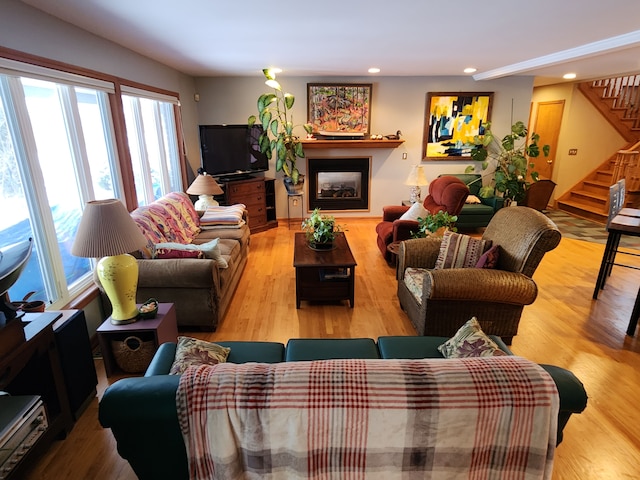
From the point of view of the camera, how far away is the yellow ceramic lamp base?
7.34ft

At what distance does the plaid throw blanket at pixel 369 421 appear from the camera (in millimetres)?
1048

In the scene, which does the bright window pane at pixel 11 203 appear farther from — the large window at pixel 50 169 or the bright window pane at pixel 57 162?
the bright window pane at pixel 57 162

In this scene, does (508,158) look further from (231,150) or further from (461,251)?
(231,150)

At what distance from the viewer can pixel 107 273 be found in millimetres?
2230

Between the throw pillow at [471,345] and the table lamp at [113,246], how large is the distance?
1.83 meters

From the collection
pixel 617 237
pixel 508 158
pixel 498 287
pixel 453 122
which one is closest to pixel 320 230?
pixel 498 287

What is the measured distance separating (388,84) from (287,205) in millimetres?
2532

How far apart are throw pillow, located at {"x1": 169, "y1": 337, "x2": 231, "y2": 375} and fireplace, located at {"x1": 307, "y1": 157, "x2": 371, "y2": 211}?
4.64 meters

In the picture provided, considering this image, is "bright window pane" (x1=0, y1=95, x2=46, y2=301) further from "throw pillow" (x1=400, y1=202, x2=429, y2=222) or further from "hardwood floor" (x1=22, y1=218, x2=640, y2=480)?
"throw pillow" (x1=400, y1=202, x2=429, y2=222)

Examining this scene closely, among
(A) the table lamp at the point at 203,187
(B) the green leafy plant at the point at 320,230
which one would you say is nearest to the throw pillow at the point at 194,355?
(B) the green leafy plant at the point at 320,230

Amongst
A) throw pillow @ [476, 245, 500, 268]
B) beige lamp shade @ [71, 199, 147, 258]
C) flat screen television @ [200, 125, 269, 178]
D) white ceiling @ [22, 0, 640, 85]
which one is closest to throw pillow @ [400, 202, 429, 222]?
throw pillow @ [476, 245, 500, 268]

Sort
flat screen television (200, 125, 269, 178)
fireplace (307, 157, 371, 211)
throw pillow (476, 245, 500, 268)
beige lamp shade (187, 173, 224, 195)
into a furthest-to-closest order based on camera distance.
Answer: fireplace (307, 157, 371, 211) → flat screen television (200, 125, 269, 178) → beige lamp shade (187, 173, 224, 195) → throw pillow (476, 245, 500, 268)

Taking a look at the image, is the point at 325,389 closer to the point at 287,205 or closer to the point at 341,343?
→ the point at 341,343

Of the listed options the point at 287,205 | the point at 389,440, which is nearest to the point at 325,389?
the point at 389,440
